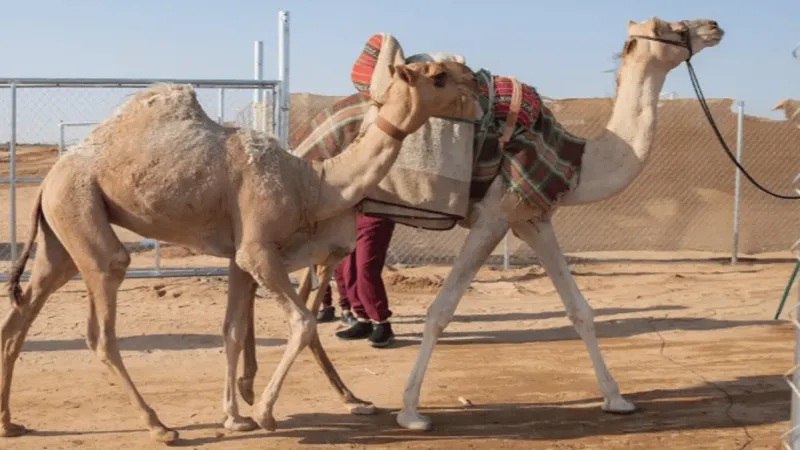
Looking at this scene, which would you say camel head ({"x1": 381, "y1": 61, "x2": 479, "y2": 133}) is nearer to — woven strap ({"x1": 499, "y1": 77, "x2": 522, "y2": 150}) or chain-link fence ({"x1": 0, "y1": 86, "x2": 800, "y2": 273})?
woven strap ({"x1": 499, "y1": 77, "x2": 522, "y2": 150})

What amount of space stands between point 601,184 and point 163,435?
10.3ft

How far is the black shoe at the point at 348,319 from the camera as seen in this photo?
930 centimetres

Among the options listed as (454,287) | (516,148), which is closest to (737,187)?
(516,148)

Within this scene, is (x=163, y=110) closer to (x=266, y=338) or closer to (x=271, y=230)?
(x=271, y=230)

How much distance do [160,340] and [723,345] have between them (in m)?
4.99

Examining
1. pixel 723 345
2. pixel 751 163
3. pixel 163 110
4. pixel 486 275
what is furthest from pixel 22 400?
pixel 751 163

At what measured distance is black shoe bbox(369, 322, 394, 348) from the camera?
8.84 meters

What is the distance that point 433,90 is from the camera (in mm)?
5633

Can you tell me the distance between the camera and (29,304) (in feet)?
19.6

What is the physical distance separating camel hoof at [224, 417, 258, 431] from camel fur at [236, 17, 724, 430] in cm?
47

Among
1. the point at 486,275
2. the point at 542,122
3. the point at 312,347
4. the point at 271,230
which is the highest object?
the point at 542,122

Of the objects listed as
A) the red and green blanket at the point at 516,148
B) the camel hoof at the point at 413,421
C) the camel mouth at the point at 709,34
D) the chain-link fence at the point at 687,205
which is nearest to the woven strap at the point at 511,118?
the red and green blanket at the point at 516,148

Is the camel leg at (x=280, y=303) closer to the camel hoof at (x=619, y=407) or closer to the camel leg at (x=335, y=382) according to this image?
the camel leg at (x=335, y=382)

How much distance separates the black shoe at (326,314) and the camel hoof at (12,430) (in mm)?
4097
